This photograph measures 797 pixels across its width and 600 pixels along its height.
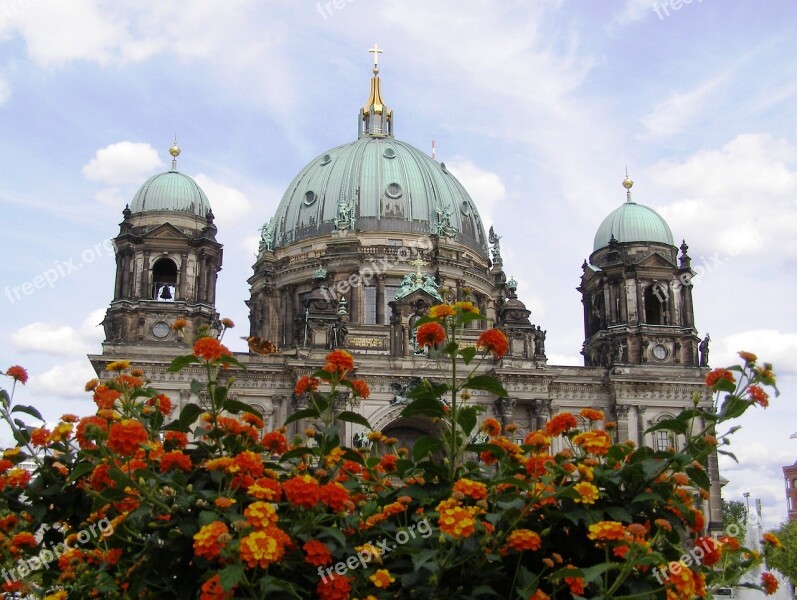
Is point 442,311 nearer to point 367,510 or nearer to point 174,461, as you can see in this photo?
point 367,510

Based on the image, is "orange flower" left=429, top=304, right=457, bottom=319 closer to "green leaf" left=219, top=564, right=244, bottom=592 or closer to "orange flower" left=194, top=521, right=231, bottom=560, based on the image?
"orange flower" left=194, top=521, right=231, bottom=560

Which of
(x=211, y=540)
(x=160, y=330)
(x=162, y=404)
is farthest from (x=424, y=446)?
(x=160, y=330)

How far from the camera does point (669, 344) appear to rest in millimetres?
55156

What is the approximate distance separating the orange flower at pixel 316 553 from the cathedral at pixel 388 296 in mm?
38652

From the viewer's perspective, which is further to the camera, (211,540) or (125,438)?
(125,438)

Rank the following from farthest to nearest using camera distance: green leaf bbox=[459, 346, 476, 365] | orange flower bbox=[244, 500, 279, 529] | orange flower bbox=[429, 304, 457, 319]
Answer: orange flower bbox=[429, 304, 457, 319], green leaf bbox=[459, 346, 476, 365], orange flower bbox=[244, 500, 279, 529]

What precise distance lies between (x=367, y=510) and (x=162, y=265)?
47041 mm

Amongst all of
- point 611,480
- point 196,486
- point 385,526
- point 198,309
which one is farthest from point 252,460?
point 198,309

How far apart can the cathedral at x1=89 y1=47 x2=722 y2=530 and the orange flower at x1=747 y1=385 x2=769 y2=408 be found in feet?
124

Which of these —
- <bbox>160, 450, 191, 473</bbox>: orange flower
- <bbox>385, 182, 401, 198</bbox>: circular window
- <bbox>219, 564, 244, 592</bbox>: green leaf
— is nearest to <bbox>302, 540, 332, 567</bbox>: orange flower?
<bbox>219, 564, 244, 592</bbox>: green leaf

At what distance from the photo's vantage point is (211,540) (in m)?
7.46

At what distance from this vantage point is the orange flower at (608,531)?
7785 mm

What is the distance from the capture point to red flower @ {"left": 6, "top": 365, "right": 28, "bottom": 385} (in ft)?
34.4

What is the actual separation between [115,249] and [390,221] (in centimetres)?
1732
